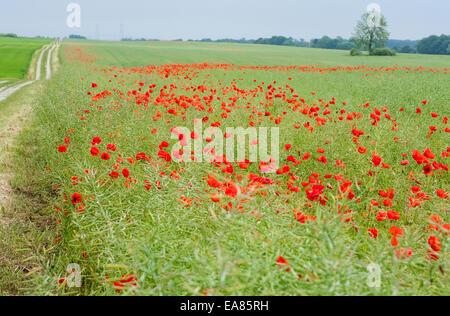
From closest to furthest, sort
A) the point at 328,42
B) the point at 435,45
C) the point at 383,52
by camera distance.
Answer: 1. the point at 383,52
2. the point at 435,45
3. the point at 328,42

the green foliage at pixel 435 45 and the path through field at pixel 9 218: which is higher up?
the green foliage at pixel 435 45

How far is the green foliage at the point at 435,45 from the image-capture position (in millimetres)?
66625

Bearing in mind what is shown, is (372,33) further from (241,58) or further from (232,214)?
(232,214)

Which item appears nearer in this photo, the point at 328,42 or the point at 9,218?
the point at 9,218

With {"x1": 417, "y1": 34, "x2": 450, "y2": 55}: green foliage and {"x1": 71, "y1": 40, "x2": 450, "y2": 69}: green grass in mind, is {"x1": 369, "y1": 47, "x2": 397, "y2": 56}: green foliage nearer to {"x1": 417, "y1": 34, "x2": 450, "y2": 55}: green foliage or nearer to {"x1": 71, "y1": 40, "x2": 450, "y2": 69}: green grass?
{"x1": 71, "y1": 40, "x2": 450, "y2": 69}: green grass

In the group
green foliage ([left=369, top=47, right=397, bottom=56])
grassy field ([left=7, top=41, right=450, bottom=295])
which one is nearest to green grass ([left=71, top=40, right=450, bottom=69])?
green foliage ([left=369, top=47, right=397, bottom=56])

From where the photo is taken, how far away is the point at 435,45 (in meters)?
67.8

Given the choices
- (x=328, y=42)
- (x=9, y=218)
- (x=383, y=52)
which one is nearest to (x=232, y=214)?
(x=9, y=218)

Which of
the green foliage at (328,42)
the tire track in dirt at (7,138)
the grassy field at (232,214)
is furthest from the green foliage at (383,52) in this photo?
the tire track in dirt at (7,138)

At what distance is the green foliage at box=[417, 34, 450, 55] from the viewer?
6662cm

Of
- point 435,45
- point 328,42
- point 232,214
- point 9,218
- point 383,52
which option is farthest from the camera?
point 328,42

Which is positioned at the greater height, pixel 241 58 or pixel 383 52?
pixel 383 52

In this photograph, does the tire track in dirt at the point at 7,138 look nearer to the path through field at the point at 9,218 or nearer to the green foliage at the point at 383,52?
the path through field at the point at 9,218
